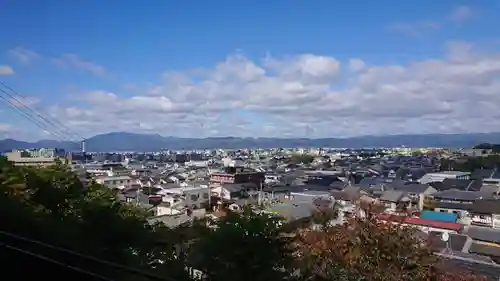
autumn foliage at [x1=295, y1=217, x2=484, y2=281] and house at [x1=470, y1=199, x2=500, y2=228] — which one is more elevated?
autumn foliage at [x1=295, y1=217, x2=484, y2=281]

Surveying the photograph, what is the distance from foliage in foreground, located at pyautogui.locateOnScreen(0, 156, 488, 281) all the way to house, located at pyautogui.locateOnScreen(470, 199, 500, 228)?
421 inches

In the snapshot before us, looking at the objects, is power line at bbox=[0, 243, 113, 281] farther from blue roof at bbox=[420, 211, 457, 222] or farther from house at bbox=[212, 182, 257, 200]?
house at bbox=[212, 182, 257, 200]

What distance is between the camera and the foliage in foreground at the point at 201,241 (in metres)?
3.65

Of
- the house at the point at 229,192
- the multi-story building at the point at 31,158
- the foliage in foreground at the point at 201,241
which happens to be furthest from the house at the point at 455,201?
the multi-story building at the point at 31,158

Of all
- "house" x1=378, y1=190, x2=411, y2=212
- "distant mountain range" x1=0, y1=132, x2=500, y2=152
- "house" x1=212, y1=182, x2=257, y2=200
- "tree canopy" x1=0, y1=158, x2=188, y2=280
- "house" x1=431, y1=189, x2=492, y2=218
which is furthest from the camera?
"distant mountain range" x1=0, y1=132, x2=500, y2=152

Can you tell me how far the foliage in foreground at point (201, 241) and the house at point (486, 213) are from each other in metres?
10.7

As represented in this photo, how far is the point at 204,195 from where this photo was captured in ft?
67.2

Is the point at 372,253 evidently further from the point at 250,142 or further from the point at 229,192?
the point at 250,142

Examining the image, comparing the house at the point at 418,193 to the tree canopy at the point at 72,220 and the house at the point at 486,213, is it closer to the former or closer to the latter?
the house at the point at 486,213

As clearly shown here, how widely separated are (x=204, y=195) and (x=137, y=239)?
16233 mm

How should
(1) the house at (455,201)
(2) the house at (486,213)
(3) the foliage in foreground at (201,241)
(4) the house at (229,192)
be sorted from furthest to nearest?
(4) the house at (229,192) → (1) the house at (455,201) → (2) the house at (486,213) → (3) the foliage in foreground at (201,241)

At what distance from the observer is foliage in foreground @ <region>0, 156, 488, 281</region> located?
3.65 metres

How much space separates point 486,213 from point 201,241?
1483cm

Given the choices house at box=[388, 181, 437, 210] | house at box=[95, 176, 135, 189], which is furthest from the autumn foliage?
house at box=[95, 176, 135, 189]
